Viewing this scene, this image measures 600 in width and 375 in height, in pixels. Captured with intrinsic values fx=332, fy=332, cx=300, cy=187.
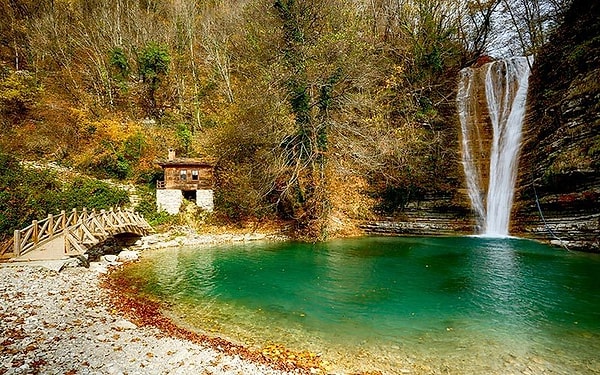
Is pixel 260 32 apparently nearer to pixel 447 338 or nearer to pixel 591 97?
pixel 591 97

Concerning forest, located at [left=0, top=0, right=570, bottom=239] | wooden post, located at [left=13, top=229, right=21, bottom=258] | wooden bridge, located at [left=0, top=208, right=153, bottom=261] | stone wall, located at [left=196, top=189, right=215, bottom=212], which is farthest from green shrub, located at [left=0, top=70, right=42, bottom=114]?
wooden post, located at [left=13, top=229, right=21, bottom=258]

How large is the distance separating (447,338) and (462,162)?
16.6 metres

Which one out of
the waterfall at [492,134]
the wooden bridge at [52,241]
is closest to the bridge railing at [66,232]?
the wooden bridge at [52,241]

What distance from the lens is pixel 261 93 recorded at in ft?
60.2

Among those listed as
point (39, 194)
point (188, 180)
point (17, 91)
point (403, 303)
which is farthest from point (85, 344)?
point (17, 91)

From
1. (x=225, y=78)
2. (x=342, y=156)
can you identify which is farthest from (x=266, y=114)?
(x=225, y=78)

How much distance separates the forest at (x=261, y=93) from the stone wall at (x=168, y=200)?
2241 millimetres

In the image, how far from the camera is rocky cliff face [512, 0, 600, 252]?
14.4 metres

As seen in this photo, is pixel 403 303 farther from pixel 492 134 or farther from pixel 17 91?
pixel 17 91

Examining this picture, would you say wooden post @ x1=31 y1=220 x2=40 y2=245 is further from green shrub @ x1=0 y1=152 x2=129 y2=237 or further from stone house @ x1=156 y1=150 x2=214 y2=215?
stone house @ x1=156 y1=150 x2=214 y2=215

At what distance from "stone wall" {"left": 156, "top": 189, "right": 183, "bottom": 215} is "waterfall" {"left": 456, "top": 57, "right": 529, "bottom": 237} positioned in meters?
17.7

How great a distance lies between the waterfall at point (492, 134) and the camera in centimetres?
1831

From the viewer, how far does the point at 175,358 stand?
17.0 feet

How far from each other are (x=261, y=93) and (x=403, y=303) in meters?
13.7
